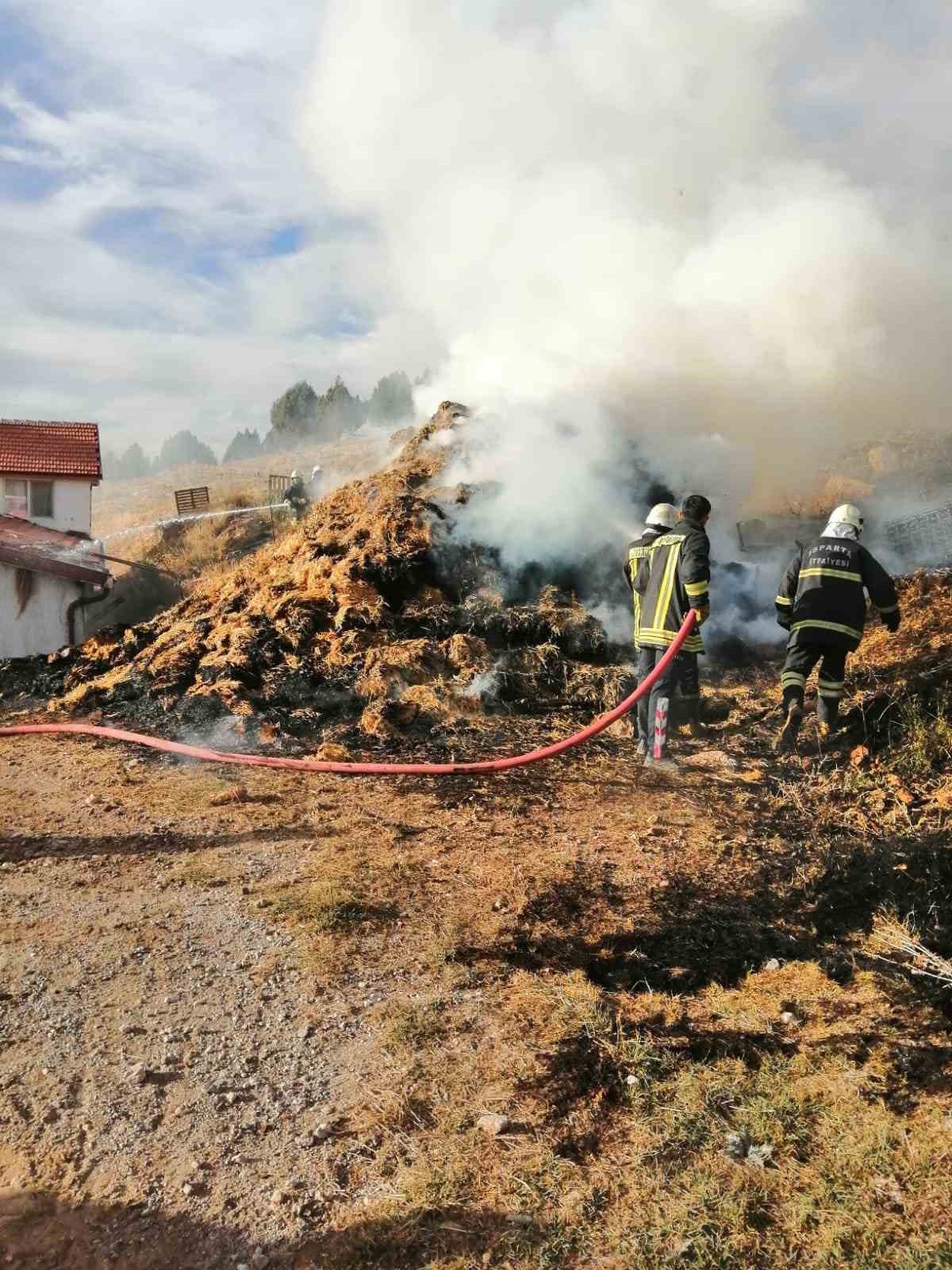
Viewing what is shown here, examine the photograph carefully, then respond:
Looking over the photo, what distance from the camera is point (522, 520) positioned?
32.0 ft

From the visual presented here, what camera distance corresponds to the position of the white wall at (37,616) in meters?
14.9

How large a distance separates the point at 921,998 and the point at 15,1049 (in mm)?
3498

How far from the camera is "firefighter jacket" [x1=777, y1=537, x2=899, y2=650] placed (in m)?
6.32

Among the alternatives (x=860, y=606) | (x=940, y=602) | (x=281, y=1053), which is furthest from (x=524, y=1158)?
(x=940, y=602)

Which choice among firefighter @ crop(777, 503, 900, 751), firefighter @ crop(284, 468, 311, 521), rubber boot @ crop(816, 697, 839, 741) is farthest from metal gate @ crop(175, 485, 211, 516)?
rubber boot @ crop(816, 697, 839, 741)

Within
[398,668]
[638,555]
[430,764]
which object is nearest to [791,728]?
[638,555]

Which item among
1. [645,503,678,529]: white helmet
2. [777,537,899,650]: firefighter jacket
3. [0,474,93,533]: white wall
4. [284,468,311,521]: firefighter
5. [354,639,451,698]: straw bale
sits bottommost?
[354,639,451,698]: straw bale

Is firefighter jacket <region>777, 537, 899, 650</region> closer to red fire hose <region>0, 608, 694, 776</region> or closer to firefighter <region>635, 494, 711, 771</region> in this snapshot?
firefighter <region>635, 494, 711, 771</region>

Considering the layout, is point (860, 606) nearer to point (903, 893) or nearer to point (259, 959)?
point (903, 893)

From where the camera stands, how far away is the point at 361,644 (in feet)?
28.5

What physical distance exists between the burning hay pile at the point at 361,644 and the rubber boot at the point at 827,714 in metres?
1.84

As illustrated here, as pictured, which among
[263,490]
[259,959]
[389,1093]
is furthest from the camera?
[263,490]

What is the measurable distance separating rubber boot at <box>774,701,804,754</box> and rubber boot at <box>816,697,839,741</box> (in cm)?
14

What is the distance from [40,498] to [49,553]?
8050 mm
